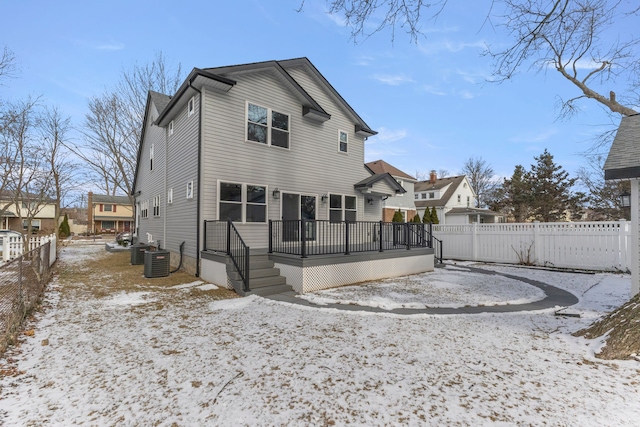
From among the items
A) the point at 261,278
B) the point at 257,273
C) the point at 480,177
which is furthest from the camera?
the point at 480,177

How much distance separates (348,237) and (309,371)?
5.11m

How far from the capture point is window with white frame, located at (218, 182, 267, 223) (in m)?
8.65

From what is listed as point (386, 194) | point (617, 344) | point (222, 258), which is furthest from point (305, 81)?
point (617, 344)

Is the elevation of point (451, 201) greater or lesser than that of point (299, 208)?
greater

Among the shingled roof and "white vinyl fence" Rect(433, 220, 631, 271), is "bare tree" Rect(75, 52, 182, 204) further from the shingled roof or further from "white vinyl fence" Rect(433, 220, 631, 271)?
the shingled roof

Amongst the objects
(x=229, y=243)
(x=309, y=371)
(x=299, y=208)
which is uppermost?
(x=299, y=208)

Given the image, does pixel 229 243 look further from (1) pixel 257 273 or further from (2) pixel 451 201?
(2) pixel 451 201

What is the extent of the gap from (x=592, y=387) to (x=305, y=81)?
11067mm

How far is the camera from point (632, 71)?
21.5ft

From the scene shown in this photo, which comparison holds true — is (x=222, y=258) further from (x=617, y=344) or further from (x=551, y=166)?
(x=551, y=166)

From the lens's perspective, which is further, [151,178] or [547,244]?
[151,178]

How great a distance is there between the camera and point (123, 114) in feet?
69.1

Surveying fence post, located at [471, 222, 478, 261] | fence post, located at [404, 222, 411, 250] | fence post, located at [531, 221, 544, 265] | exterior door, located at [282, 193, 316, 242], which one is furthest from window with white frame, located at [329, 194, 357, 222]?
fence post, located at [531, 221, 544, 265]

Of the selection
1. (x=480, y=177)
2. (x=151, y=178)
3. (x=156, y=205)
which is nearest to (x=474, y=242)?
(x=156, y=205)
